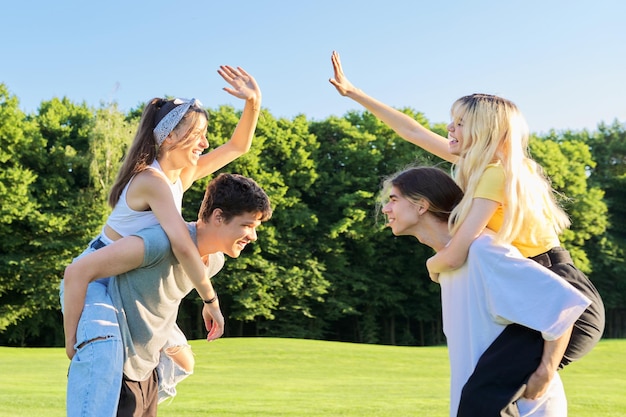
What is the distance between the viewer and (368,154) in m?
37.5

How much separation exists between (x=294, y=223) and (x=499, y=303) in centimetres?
3281

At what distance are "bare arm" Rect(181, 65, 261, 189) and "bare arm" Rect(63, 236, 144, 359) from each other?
783 mm

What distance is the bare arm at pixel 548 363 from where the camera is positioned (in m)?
2.79

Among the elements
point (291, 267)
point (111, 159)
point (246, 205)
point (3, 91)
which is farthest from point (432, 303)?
point (246, 205)

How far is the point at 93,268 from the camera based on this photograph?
3.19m

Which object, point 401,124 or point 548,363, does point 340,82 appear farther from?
point 548,363

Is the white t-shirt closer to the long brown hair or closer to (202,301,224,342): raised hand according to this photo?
(202,301,224,342): raised hand

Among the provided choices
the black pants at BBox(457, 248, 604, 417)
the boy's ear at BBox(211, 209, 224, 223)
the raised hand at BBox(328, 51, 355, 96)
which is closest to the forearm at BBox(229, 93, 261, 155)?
the raised hand at BBox(328, 51, 355, 96)

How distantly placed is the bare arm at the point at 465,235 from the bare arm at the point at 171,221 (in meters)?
1.03

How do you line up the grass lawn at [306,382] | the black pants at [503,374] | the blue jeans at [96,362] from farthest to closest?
the grass lawn at [306,382], the blue jeans at [96,362], the black pants at [503,374]

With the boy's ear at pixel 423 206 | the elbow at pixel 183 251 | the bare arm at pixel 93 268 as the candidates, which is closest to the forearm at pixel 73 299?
the bare arm at pixel 93 268

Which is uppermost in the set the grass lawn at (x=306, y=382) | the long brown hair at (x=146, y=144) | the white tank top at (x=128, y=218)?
the long brown hair at (x=146, y=144)

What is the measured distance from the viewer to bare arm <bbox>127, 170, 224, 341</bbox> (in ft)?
10.7

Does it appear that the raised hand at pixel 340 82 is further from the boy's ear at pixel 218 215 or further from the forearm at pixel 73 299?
the forearm at pixel 73 299
